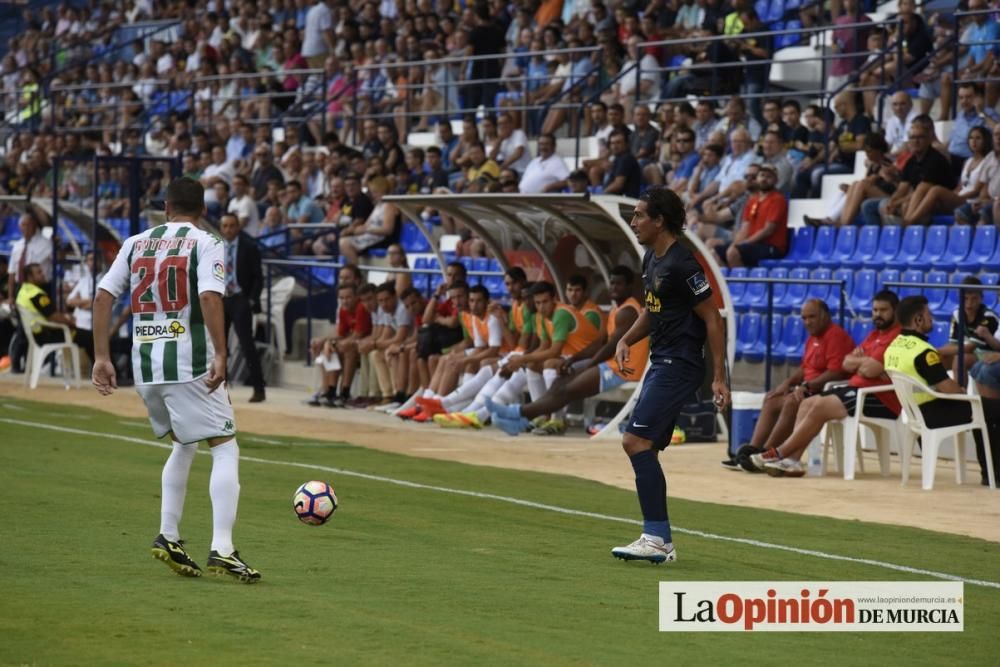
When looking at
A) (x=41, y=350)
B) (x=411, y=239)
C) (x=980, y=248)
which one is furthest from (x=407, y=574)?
(x=411, y=239)

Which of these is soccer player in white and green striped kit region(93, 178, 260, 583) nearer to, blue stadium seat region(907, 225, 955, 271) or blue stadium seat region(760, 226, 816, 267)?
blue stadium seat region(907, 225, 955, 271)

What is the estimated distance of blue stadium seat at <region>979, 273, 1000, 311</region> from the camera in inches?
656

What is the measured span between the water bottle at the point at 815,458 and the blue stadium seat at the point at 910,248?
4.47 m

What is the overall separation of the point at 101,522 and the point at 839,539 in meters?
4.57

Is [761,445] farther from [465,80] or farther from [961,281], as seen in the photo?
[465,80]

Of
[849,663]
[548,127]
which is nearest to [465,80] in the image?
[548,127]

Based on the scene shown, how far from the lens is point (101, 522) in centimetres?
1063

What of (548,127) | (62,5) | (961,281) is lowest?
(961,281)

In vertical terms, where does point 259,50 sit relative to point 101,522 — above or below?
above

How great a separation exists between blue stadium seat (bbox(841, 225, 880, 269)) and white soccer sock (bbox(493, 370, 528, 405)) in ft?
12.6

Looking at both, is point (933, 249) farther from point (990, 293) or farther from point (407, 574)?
point (407, 574)

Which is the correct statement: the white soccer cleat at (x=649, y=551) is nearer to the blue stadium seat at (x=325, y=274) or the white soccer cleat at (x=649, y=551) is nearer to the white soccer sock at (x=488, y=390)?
the white soccer sock at (x=488, y=390)

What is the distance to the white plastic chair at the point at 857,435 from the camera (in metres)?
14.4

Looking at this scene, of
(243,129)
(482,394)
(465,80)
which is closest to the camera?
(482,394)
